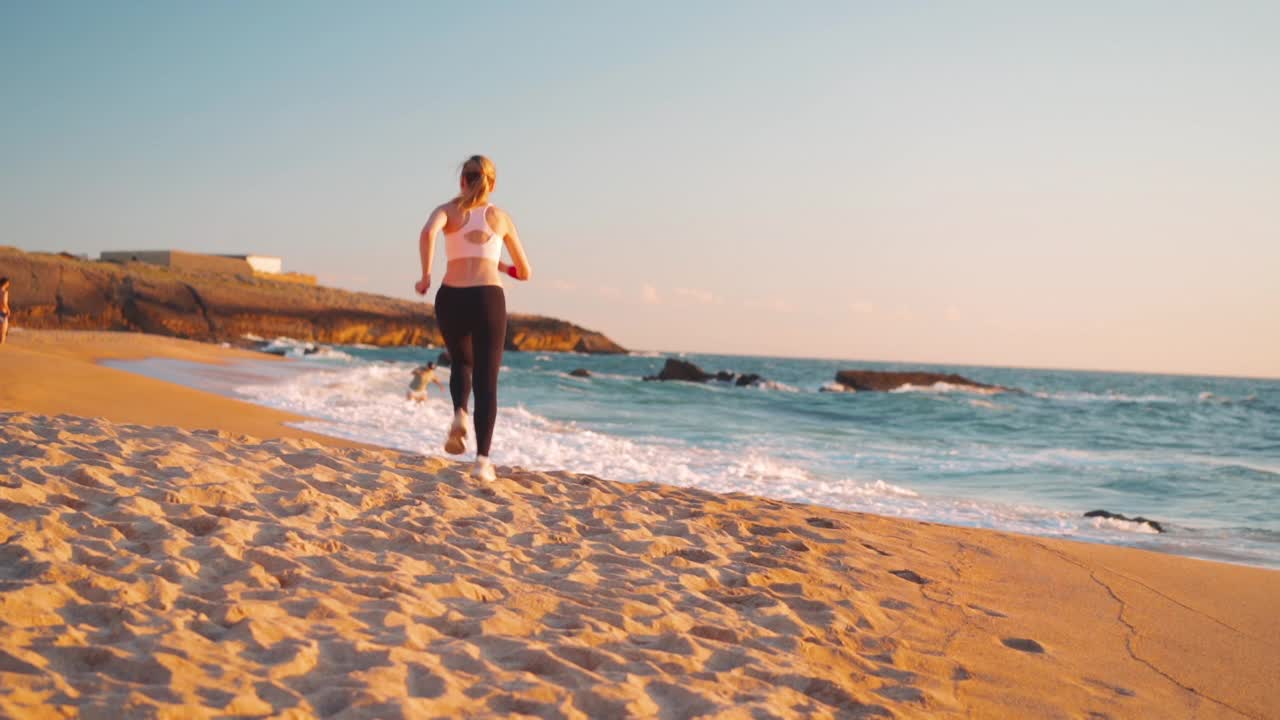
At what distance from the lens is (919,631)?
3408mm

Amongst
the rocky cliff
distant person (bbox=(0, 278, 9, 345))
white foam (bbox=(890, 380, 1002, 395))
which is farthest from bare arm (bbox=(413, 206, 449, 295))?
the rocky cliff

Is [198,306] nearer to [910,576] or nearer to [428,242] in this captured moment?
[428,242]

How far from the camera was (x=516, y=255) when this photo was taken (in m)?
5.46

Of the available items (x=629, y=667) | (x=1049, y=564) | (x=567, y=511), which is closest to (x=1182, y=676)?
(x=1049, y=564)

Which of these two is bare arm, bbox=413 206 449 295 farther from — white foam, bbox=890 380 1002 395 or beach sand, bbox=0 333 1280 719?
white foam, bbox=890 380 1002 395

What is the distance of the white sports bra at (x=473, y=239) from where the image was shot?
519 centimetres

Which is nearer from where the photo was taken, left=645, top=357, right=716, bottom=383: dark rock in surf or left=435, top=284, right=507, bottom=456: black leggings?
left=435, top=284, right=507, bottom=456: black leggings

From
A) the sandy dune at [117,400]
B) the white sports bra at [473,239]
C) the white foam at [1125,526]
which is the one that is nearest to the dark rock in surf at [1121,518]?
the white foam at [1125,526]

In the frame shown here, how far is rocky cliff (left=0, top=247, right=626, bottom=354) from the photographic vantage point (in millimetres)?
47594

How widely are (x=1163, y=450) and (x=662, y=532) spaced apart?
14.7 m

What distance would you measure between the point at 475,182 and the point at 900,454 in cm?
929

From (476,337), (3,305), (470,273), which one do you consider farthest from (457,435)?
(3,305)

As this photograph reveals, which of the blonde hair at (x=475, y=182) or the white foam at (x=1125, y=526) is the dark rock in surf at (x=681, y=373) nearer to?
the white foam at (x=1125, y=526)

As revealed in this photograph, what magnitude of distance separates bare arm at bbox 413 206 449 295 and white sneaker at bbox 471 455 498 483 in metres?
1.10
